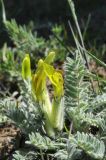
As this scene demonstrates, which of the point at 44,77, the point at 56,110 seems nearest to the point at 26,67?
the point at 44,77

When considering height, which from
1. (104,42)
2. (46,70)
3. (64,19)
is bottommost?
(46,70)

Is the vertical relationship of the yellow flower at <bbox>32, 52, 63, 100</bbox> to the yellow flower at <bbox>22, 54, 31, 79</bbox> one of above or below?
below

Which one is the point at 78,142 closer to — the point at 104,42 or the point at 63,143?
the point at 63,143

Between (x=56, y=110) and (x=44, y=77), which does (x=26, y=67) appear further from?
(x=56, y=110)

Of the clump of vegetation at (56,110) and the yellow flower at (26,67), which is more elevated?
the yellow flower at (26,67)

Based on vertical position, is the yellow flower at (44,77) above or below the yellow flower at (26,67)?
below

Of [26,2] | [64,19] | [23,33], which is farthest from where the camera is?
[26,2]

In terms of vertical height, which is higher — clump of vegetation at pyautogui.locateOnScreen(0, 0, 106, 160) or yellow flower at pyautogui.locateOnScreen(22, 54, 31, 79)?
yellow flower at pyautogui.locateOnScreen(22, 54, 31, 79)

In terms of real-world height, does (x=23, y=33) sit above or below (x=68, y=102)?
above

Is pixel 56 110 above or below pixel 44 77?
below

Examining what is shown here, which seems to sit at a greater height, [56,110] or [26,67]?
[26,67]

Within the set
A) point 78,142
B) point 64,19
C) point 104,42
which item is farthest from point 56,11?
point 78,142
